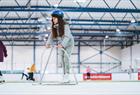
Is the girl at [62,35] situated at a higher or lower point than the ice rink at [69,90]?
higher

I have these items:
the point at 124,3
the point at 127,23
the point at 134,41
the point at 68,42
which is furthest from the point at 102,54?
the point at 68,42

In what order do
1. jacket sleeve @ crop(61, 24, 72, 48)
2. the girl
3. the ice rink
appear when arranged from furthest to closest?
jacket sleeve @ crop(61, 24, 72, 48)
the girl
the ice rink

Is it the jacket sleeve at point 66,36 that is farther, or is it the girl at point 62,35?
the jacket sleeve at point 66,36

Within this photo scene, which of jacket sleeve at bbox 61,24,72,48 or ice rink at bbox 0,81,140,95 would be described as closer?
ice rink at bbox 0,81,140,95

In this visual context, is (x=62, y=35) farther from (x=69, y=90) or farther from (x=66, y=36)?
(x=69, y=90)

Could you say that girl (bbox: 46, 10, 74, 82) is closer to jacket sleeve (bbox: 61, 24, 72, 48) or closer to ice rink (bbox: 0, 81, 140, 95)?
jacket sleeve (bbox: 61, 24, 72, 48)

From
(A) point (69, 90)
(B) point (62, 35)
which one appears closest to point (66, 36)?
(B) point (62, 35)

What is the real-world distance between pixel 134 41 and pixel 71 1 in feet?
72.6

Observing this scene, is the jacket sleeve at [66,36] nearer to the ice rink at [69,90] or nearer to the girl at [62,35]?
the girl at [62,35]

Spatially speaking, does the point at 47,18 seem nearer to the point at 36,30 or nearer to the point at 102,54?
the point at 36,30

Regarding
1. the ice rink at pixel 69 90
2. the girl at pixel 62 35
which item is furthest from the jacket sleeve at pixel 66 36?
the ice rink at pixel 69 90

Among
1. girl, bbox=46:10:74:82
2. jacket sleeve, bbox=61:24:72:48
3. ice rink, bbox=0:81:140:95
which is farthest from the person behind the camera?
jacket sleeve, bbox=61:24:72:48

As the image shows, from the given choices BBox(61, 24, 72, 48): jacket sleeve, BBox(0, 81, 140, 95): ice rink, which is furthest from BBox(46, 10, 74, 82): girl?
BBox(0, 81, 140, 95): ice rink

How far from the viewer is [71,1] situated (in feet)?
73.3
